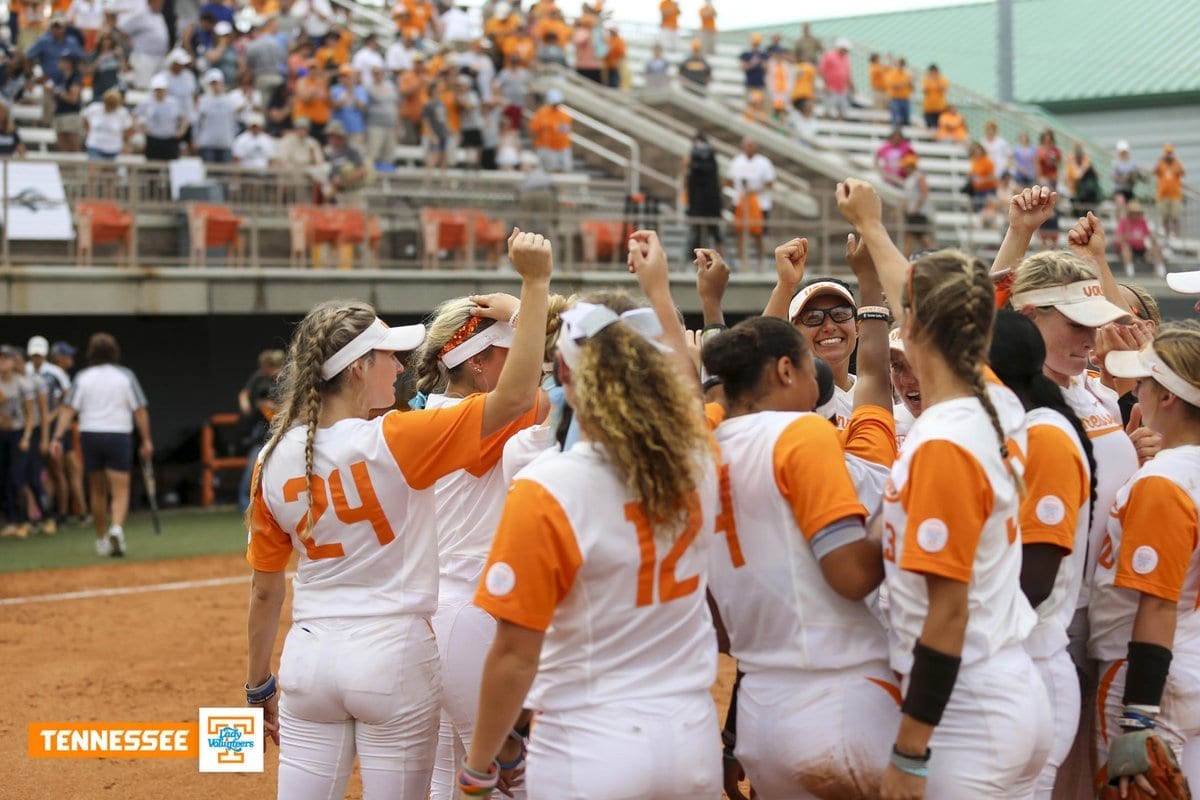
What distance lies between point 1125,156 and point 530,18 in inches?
415

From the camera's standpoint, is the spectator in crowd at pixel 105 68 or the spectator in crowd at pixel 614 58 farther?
the spectator in crowd at pixel 614 58

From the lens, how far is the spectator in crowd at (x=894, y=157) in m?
24.4

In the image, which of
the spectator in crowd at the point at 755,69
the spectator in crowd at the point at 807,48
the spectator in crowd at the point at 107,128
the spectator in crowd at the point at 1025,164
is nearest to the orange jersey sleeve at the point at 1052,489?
the spectator in crowd at the point at 107,128

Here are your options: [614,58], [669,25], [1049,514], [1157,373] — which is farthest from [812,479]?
[669,25]

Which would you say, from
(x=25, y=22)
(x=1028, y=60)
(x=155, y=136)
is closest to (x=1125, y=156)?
(x=1028, y=60)

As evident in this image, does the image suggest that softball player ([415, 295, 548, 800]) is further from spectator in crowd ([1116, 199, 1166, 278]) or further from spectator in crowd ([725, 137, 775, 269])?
spectator in crowd ([1116, 199, 1166, 278])

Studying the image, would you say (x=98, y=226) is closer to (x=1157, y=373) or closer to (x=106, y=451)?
(x=106, y=451)

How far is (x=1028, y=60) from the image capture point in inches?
1339

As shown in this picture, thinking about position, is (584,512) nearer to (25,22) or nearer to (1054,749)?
(1054,749)

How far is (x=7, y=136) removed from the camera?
1734 cm

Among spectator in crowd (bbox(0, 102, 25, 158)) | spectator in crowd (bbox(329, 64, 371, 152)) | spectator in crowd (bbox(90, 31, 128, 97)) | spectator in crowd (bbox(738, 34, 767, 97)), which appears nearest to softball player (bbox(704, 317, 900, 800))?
spectator in crowd (bbox(0, 102, 25, 158))

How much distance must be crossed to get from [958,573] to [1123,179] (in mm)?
23113

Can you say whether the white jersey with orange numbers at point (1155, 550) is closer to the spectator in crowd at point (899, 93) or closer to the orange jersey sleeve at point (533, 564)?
the orange jersey sleeve at point (533, 564)

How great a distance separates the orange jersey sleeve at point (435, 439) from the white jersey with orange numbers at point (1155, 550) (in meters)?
1.81
